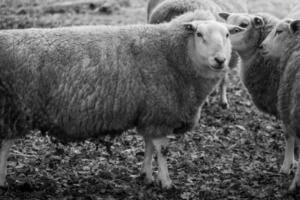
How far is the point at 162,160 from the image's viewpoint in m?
6.09

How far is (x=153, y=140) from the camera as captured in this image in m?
6.06

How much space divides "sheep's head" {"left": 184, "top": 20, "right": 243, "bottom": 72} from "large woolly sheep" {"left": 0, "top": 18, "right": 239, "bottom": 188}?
0.01 metres

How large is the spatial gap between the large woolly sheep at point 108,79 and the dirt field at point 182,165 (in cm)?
37

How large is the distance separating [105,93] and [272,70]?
2.42 metres

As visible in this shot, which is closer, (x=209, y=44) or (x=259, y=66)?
(x=209, y=44)

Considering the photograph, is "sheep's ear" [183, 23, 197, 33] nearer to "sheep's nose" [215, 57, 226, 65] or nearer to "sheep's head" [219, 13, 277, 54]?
"sheep's nose" [215, 57, 226, 65]

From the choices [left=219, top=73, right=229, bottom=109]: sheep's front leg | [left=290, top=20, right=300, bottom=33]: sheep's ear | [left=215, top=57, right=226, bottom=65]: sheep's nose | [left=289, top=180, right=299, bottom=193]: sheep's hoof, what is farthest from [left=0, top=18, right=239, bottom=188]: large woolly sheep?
[left=219, top=73, right=229, bottom=109]: sheep's front leg

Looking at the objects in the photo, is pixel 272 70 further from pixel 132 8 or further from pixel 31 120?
pixel 132 8

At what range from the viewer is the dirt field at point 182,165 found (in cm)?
590

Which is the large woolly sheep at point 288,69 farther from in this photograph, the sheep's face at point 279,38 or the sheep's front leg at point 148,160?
the sheep's front leg at point 148,160

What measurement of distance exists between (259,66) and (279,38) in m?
0.69

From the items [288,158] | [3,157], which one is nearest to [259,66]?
[288,158]

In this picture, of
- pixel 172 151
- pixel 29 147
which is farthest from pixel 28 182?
pixel 172 151

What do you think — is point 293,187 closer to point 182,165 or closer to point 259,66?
point 182,165
